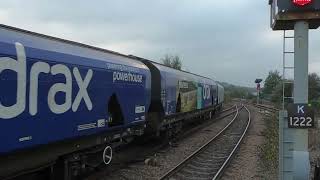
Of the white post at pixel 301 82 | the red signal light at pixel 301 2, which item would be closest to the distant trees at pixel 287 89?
the white post at pixel 301 82

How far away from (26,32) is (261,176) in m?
7.86

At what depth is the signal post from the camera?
7512mm

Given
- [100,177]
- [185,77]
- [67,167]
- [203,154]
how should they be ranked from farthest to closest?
[185,77] → [203,154] → [100,177] → [67,167]

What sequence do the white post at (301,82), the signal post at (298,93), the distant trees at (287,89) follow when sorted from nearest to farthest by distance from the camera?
the signal post at (298,93), the white post at (301,82), the distant trees at (287,89)

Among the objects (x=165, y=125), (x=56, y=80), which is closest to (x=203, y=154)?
(x=165, y=125)

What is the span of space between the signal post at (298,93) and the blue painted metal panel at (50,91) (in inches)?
149

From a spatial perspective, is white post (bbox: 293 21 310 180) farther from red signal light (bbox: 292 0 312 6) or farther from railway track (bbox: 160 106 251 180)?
railway track (bbox: 160 106 251 180)

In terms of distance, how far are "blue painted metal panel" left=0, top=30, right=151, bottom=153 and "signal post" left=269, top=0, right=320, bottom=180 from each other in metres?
3.80

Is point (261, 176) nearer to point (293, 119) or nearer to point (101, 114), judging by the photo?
point (101, 114)

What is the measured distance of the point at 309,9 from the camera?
24.5 feet

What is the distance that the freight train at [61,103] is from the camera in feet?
24.1

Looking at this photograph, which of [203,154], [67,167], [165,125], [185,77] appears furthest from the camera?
[185,77]

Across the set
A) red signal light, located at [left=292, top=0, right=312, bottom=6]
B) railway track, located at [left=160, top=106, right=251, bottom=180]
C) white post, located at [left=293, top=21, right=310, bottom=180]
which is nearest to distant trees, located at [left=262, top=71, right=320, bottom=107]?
white post, located at [left=293, top=21, right=310, bottom=180]

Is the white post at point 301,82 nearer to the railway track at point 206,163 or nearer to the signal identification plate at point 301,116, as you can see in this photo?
the signal identification plate at point 301,116
